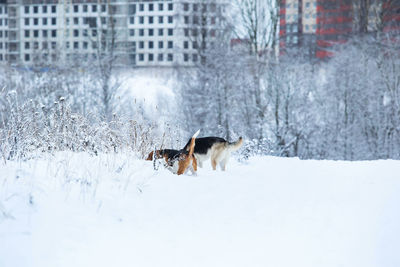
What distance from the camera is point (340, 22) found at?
35250 millimetres

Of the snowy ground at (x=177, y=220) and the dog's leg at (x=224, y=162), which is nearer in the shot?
the snowy ground at (x=177, y=220)

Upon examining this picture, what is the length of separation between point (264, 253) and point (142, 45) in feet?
199

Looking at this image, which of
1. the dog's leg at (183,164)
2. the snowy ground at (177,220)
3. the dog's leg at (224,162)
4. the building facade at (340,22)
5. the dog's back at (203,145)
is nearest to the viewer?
the snowy ground at (177,220)

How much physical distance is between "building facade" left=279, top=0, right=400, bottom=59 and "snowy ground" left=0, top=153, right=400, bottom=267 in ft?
63.0

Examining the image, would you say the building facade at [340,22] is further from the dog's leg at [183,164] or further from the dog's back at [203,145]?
the dog's leg at [183,164]

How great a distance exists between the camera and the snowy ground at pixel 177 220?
3.67 metres

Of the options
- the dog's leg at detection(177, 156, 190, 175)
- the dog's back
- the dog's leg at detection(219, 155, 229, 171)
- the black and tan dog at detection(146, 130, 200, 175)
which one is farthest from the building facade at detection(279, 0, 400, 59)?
the dog's leg at detection(177, 156, 190, 175)

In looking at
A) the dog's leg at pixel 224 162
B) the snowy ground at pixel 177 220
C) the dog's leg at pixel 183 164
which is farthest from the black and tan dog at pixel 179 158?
the dog's leg at pixel 224 162

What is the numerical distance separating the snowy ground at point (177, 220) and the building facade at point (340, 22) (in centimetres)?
1922

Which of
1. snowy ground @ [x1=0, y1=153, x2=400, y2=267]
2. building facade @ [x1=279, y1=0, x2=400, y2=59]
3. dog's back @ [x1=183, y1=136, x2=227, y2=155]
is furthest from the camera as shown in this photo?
building facade @ [x1=279, y1=0, x2=400, y2=59]

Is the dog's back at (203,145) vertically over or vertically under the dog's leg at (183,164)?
over

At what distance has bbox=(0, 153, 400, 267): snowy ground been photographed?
367 cm

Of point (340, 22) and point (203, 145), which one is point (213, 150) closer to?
point (203, 145)

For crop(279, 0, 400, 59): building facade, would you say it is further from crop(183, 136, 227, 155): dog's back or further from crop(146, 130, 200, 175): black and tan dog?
crop(146, 130, 200, 175): black and tan dog
